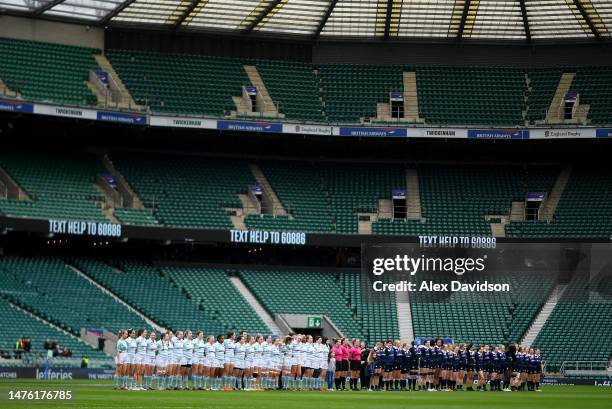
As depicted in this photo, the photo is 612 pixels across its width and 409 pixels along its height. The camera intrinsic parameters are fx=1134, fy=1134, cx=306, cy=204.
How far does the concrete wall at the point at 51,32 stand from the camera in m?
67.6

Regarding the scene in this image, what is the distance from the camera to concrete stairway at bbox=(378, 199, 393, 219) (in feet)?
230

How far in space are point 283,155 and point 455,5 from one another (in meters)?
14.9

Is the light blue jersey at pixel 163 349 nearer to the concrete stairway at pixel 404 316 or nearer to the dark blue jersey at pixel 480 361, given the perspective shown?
the dark blue jersey at pixel 480 361

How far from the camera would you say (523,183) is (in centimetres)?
7206

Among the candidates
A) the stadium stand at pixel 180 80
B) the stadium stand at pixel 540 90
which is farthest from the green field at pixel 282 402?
the stadium stand at pixel 540 90

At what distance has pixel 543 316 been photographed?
65125 mm

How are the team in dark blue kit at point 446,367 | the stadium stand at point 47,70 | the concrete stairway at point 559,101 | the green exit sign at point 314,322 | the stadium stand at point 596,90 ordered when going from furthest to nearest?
the concrete stairway at point 559,101
the stadium stand at point 596,90
the stadium stand at point 47,70
the green exit sign at point 314,322
the team in dark blue kit at point 446,367

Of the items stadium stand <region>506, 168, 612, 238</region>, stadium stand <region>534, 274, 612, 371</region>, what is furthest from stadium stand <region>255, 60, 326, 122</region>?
stadium stand <region>534, 274, 612, 371</region>

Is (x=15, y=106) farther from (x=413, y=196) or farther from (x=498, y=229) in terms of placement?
(x=498, y=229)

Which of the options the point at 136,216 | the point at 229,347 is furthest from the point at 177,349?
the point at 136,216

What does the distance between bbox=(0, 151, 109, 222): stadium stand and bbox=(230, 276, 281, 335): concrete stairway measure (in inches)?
337

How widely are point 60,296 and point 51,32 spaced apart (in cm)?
1781

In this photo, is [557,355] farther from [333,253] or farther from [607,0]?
[607,0]

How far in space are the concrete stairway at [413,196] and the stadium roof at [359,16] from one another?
900cm
